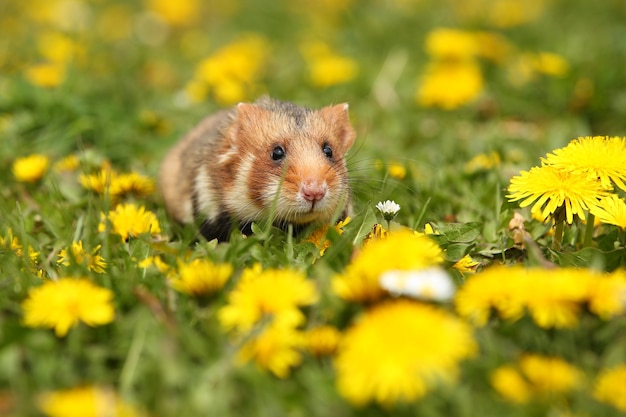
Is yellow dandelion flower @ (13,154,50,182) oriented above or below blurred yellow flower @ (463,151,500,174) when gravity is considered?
below

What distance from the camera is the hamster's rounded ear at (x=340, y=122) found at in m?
4.43

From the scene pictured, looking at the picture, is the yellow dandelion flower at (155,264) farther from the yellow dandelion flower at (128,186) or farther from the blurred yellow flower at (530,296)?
the blurred yellow flower at (530,296)

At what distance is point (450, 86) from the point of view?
6.76 meters

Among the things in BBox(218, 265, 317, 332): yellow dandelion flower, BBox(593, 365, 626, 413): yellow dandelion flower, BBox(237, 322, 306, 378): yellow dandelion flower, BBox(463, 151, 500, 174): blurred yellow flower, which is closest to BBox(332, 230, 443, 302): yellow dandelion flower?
BBox(218, 265, 317, 332): yellow dandelion flower

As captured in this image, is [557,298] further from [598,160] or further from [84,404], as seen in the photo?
[84,404]

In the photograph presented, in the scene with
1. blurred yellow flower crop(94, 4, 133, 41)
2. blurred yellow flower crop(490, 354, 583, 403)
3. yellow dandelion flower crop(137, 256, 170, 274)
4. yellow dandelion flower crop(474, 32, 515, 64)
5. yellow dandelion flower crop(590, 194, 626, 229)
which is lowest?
blurred yellow flower crop(94, 4, 133, 41)

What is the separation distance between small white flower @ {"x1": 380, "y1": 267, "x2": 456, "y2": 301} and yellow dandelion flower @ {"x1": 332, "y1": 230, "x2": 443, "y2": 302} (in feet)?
0.14

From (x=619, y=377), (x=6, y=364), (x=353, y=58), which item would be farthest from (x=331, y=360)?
(x=353, y=58)

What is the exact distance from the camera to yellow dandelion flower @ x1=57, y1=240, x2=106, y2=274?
132 inches

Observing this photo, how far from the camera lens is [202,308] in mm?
2963

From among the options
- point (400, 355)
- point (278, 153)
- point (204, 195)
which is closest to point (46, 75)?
point (204, 195)

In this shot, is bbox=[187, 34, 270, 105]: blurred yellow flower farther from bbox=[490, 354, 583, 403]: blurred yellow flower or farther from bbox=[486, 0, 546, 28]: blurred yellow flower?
bbox=[490, 354, 583, 403]: blurred yellow flower

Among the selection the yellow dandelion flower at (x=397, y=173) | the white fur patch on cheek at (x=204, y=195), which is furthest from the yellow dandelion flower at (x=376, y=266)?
the yellow dandelion flower at (x=397, y=173)

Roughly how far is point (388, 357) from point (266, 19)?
336 inches
